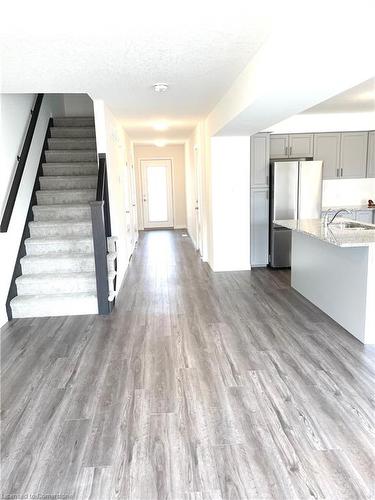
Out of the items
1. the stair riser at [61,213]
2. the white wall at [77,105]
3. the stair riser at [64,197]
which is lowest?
the stair riser at [61,213]

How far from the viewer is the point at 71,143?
549 cm

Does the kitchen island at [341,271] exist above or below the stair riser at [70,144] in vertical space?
below

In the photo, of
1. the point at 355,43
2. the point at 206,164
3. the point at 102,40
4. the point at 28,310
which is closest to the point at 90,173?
the point at 206,164

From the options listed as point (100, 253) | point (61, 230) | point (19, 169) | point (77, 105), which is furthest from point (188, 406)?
point (77, 105)

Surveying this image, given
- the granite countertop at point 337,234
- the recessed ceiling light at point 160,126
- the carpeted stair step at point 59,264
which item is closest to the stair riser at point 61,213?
the carpeted stair step at point 59,264

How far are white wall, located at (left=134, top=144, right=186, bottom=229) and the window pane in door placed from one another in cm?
27

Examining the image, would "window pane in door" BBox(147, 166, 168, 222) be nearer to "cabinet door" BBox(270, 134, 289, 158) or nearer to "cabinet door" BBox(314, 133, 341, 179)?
"cabinet door" BBox(270, 134, 289, 158)

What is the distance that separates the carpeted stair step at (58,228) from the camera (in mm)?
4402

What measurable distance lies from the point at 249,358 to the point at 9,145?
135 inches

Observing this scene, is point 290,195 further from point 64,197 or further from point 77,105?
point 77,105

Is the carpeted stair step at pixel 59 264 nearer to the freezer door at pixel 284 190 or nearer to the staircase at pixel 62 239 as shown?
the staircase at pixel 62 239

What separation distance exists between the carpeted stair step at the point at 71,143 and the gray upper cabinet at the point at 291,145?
9.49 ft

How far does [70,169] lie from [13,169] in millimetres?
1192

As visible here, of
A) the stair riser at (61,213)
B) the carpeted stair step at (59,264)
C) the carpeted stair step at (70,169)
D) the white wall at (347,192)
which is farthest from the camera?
the white wall at (347,192)
